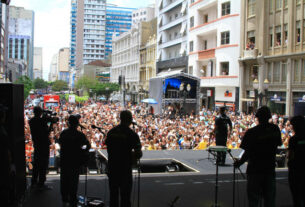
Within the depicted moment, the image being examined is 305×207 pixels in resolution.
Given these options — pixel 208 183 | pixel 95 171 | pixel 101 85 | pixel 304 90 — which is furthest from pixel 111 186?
pixel 101 85

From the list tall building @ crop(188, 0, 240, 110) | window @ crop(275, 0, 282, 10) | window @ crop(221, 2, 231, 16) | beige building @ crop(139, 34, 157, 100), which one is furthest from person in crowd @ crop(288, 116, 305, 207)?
beige building @ crop(139, 34, 157, 100)

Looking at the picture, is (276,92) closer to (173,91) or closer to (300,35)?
(300,35)

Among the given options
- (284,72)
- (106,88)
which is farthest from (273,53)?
(106,88)

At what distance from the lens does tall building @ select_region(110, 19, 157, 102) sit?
6812 centimetres

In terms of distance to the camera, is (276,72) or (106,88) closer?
(276,72)

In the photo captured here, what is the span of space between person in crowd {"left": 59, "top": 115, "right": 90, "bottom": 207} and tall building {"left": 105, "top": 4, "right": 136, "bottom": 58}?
181392mm

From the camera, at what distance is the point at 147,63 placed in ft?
210

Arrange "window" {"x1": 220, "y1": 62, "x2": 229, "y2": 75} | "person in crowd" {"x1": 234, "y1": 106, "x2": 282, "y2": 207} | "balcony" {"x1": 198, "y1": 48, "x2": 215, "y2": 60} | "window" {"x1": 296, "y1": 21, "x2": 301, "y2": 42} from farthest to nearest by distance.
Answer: "balcony" {"x1": 198, "y1": 48, "x2": 215, "y2": 60}
"window" {"x1": 220, "y1": 62, "x2": 229, "y2": 75}
"window" {"x1": 296, "y1": 21, "x2": 301, "y2": 42}
"person in crowd" {"x1": 234, "y1": 106, "x2": 282, "y2": 207}

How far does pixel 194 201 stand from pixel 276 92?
89.2ft

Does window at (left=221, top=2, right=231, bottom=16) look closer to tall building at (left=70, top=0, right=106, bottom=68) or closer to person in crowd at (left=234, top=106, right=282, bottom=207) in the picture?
person in crowd at (left=234, top=106, right=282, bottom=207)

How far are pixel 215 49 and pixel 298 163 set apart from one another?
34.8m

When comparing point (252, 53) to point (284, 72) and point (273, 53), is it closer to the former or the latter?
point (273, 53)

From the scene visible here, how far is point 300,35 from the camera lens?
2828 centimetres

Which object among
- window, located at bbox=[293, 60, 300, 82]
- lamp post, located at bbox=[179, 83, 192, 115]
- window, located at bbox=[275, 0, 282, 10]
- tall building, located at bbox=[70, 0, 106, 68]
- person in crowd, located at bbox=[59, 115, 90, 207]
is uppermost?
tall building, located at bbox=[70, 0, 106, 68]
